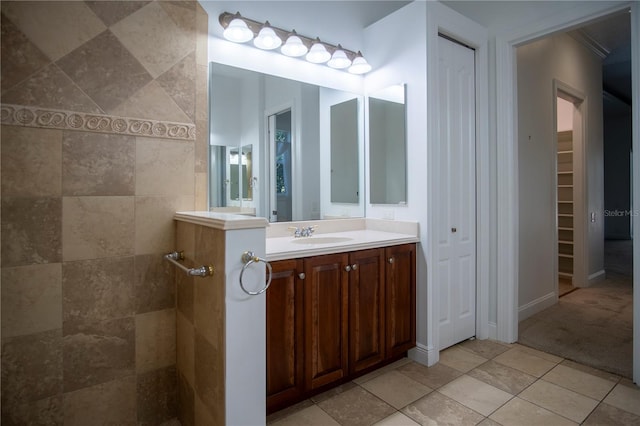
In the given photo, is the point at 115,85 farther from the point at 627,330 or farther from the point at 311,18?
the point at 627,330

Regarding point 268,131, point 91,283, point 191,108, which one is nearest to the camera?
point 91,283

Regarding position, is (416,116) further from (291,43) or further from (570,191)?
(570,191)

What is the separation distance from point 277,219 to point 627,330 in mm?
2995

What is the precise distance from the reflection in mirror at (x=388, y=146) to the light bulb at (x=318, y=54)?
48 cm

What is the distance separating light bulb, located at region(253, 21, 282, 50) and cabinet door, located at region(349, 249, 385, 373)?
1.42m

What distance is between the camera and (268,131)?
2285 mm

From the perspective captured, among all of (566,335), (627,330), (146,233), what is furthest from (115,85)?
(627,330)

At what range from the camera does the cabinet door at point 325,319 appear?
176cm

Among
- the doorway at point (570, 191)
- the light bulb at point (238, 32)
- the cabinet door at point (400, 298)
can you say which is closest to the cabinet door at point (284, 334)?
the cabinet door at point (400, 298)

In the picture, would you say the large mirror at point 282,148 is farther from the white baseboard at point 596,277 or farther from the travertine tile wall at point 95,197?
the white baseboard at point 596,277

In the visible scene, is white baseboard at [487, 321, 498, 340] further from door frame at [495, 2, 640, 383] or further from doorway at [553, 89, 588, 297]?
doorway at [553, 89, 588, 297]

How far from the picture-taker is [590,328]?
2.84 meters

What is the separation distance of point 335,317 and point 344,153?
52.0 inches

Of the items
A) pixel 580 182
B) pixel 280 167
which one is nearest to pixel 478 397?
pixel 280 167
